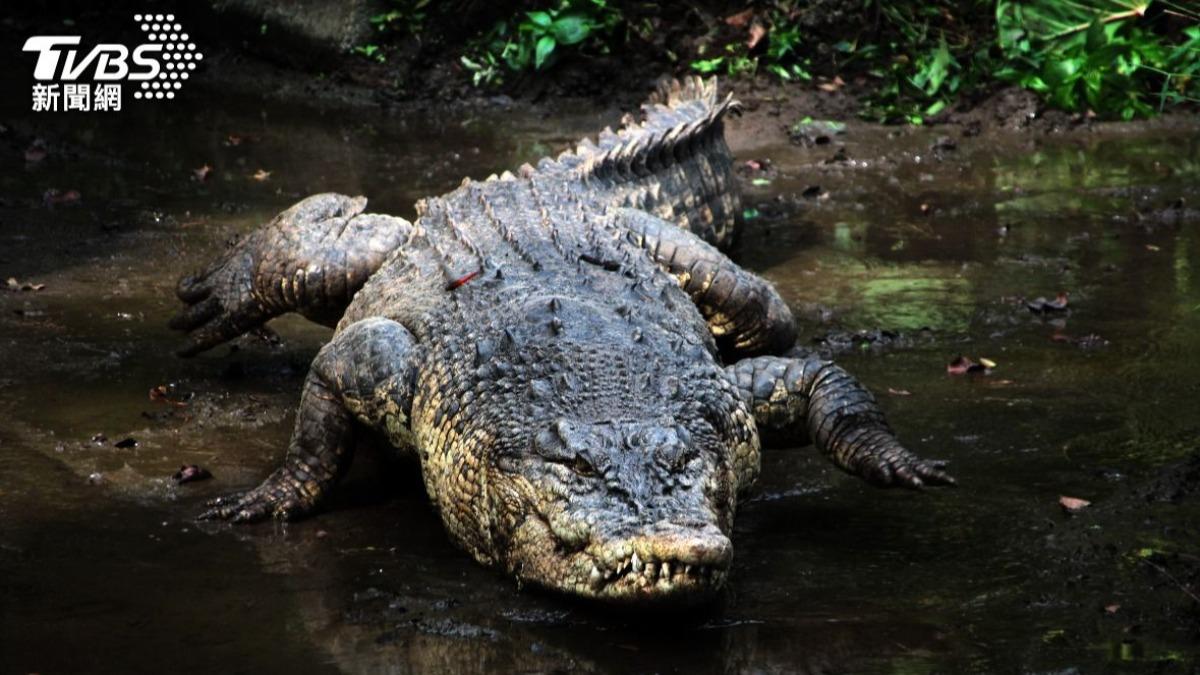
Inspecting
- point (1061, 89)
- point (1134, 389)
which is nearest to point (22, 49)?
point (1061, 89)

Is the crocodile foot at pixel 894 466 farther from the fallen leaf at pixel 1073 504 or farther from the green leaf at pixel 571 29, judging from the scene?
the green leaf at pixel 571 29

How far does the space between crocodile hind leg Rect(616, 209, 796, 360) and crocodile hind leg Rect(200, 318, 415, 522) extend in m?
1.43

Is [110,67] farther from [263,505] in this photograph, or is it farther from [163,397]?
[263,505]

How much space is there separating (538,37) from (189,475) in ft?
25.2

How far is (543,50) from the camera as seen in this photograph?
12.2 meters

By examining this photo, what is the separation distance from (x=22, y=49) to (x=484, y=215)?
8.66 metres

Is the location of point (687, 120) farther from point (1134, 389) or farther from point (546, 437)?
point (546, 437)

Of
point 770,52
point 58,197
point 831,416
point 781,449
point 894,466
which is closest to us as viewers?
point 894,466

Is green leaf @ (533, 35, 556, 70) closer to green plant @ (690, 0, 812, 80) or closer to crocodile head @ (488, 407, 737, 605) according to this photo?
green plant @ (690, 0, 812, 80)

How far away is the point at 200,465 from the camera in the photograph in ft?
18.0

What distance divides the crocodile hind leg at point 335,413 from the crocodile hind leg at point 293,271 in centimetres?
99

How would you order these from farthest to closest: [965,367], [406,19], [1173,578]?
[406,19], [965,367], [1173,578]

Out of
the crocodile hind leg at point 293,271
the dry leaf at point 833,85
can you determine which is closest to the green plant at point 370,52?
the dry leaf at point 833,85

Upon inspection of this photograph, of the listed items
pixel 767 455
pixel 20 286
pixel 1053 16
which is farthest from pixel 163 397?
pixel 1053 16
